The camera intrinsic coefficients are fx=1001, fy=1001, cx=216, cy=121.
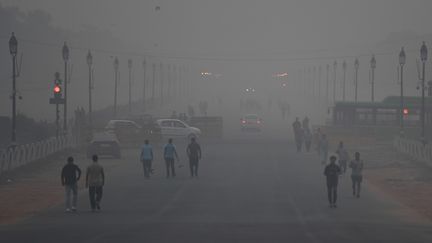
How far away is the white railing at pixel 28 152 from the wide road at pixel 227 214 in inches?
153

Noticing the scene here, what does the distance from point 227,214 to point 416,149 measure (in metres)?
24.9

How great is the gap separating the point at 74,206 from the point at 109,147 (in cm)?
2320

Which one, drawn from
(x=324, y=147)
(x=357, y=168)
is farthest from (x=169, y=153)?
(x=324, y=147)

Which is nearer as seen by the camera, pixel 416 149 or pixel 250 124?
pixel 416 149

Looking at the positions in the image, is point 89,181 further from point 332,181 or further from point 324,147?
point 324,147

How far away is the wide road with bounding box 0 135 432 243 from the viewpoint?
21.5 meters

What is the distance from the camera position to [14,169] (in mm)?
39656

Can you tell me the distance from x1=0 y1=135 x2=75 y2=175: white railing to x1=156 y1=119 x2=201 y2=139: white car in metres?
11.3

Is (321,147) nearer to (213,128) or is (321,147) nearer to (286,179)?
(286,179)

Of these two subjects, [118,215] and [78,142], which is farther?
[78,142]

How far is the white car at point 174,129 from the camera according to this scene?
67188 millimetres

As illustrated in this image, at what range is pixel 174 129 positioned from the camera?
6756cm

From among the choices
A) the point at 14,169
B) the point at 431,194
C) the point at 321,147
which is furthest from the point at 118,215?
the point at 321,147

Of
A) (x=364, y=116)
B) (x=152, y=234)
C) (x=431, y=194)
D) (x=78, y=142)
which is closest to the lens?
(x=152, y=234)
